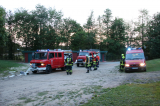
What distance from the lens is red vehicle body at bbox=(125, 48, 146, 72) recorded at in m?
13.3

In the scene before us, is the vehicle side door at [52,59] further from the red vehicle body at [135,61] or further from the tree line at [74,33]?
the tree line at [74,33]

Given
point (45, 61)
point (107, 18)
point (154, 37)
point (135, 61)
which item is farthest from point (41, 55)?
point (107, 18)

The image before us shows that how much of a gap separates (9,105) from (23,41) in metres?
40.8

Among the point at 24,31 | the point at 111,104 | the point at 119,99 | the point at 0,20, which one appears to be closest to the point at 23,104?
the point at 111,104

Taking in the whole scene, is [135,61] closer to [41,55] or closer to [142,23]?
[41,55]

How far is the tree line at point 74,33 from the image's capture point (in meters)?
42.1

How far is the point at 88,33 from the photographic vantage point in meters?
47.3

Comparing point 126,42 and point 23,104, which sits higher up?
point 126,42

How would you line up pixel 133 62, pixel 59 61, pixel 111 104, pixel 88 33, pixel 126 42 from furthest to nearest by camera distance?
pixel 126 42 < pixel 88 33 < pixel 59 61 < pixel 133 62 < pixel 111 104

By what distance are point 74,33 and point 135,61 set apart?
35.9 meters

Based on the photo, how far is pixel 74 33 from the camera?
48.1m

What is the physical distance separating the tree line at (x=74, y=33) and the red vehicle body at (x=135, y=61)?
96.4ft

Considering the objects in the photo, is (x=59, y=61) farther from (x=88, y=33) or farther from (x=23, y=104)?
(x=88, y=33)

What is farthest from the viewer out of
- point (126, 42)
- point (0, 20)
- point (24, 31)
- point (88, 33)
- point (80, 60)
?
point (126, 42)
